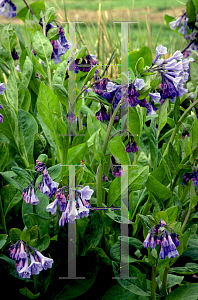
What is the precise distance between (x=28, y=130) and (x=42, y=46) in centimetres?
24

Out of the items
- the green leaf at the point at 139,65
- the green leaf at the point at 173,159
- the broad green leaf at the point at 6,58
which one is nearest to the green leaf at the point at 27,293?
the green leaf at the point at 173,159

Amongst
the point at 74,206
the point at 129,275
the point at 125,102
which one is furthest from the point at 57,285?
the point at 125,102

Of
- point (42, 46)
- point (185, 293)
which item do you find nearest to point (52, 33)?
point (42, 46)

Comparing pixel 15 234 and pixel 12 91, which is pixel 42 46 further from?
pixel 15 234

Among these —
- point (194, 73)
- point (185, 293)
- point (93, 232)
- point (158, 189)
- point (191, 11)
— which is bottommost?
point (185, 293)

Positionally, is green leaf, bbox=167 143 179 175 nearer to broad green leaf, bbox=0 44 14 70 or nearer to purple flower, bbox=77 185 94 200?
purple flower, bbox=77 185 94 200

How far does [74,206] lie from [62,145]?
237 millimetres

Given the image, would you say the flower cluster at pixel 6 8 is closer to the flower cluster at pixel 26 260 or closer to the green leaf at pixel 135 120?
the green leaf at pixel 135 120

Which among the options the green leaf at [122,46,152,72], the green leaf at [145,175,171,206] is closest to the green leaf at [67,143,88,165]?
the green leaf at [145,175,171,206]

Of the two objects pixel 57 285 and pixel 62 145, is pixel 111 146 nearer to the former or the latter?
pixel 62 145

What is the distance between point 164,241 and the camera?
2.10 ft

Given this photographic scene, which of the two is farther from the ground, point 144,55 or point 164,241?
point 144,55

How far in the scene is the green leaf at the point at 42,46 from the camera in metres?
0.97

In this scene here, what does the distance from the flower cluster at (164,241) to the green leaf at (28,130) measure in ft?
Result: 1.50
